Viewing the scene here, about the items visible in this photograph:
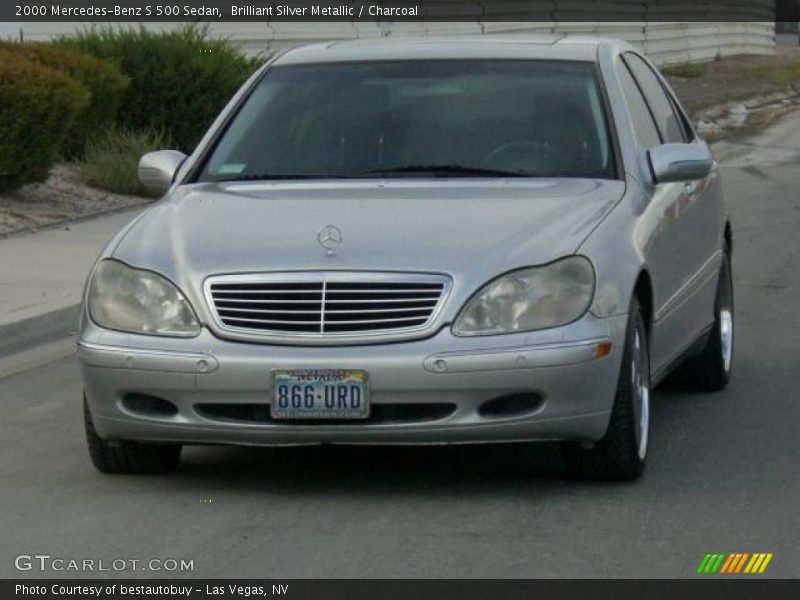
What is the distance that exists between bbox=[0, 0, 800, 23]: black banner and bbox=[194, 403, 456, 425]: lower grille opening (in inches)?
738

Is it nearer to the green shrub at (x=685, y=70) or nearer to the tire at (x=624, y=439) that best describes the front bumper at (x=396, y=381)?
the tire at (x=624, y=439)

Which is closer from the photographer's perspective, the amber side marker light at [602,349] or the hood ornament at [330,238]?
the amber side marker light at [602,349]

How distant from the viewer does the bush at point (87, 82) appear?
17.5 m

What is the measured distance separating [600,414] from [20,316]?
527cm

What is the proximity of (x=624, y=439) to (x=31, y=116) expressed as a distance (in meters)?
9.77

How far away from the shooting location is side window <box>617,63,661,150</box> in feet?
26.4

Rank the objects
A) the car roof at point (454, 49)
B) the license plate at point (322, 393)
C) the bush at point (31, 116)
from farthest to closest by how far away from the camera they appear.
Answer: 1. the bush at point (31, 116)
2. the car roof at point (454, 49)
3. the license plate at point (322, 393)

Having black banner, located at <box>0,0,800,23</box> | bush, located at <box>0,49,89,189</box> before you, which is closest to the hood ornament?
bush, located at <box>0,49,89,189</box>

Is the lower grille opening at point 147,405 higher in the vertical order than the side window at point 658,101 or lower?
lower

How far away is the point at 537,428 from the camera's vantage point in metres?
6.62

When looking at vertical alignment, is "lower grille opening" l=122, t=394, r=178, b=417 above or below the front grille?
below

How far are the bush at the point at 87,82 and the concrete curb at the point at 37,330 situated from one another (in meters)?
6.18

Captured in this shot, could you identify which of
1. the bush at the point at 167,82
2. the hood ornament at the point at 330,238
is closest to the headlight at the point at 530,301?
the hood ornament at the point at 330,238

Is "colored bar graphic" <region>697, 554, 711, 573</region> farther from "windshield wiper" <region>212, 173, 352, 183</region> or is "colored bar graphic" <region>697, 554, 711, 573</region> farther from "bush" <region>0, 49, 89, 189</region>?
"bush" <region>0, 49, 89, 189</region>
